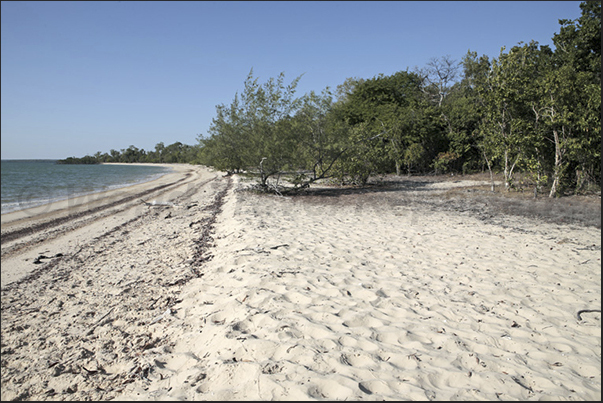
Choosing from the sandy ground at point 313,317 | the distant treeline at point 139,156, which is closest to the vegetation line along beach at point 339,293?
the sandy ground at point 313,317

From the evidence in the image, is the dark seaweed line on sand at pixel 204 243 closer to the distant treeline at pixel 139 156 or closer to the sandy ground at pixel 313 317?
the sandy ground at pixel 313 317

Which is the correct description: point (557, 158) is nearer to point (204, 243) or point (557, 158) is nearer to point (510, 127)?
point (510, 127)

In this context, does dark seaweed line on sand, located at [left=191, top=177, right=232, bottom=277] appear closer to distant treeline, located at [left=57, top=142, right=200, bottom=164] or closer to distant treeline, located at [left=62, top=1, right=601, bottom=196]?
distant treeline, located at [left=62, top=1, right=601, bottom=196]

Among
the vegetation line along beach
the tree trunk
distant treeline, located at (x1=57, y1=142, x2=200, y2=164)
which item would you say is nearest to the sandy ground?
the vegetation line along beach

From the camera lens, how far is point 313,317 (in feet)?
10.8

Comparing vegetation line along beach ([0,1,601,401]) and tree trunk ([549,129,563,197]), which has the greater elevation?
tree trunk ([549,129,563,197])

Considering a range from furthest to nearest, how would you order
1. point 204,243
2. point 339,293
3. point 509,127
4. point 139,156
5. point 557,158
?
point 139,156
point 509,127
point 557,158
point 204,243
point 339,293

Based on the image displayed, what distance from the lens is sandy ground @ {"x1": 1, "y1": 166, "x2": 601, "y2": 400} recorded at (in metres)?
2.46

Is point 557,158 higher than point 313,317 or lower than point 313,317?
higher

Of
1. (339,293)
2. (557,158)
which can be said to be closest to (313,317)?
(339,293)

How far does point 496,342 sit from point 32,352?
4327 mm

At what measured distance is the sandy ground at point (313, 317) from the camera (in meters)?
2.46

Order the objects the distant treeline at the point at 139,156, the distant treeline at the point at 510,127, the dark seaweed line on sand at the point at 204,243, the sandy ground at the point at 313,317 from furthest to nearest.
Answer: the distant treeline at the point at 139,156 < the distant treeline at the point at 510,127 < the dark seaweed line on sand at the point at 204,243 < the sandy ground at the point at 313,317

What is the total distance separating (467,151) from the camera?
73.0 ft
